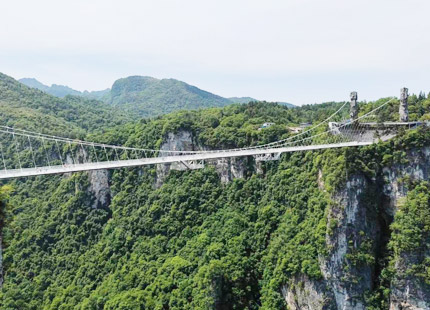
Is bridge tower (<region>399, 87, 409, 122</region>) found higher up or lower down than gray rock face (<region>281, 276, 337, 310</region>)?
higher up

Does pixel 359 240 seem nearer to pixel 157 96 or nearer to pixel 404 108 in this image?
pixel 404 108

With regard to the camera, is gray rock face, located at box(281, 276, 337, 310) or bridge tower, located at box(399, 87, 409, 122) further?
gray rock face, located at box(281, 276, 337, 310)

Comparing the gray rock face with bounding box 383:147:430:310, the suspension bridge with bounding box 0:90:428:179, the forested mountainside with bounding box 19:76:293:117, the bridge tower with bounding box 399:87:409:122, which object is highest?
the forested mountainside with bounding box 19:76:293:117

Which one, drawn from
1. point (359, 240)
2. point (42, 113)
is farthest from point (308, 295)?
point (42, 113)

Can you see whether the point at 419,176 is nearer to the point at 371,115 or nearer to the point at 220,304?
the point at 371,115

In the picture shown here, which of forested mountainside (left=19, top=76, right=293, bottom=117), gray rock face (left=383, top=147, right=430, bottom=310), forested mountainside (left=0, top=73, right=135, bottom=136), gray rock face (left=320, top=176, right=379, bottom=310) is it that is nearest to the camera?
gray rock face (left=383, top=147, right=430, bottom=310)

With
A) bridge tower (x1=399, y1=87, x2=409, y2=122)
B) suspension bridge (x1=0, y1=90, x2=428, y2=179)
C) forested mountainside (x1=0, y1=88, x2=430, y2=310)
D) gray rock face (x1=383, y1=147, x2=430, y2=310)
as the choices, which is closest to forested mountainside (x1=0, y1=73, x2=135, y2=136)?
forested mountainside (x1=0, y1=88, x2=430, y2=310)

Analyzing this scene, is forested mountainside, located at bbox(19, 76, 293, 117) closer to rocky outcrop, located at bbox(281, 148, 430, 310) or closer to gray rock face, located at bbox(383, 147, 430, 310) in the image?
rocky outcrop, located at bbox(281, 148, 430, 310)
